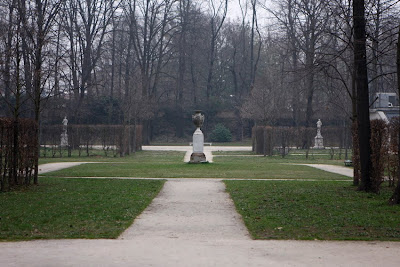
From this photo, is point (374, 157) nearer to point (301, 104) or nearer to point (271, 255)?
point (271, 255)

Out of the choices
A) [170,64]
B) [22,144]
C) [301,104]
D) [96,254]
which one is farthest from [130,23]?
[96,254]

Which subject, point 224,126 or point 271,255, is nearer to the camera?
point 271,255

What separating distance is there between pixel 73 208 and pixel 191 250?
4353 mm

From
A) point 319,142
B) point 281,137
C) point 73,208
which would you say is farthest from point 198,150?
point 319,142

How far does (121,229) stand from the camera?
8.45 meters

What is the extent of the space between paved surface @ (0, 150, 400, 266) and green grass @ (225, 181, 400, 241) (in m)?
0.49

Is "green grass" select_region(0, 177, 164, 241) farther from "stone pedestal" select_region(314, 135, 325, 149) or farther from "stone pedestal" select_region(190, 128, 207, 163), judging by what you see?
"stone pedestal" select_region(314, 135, 325, 149)

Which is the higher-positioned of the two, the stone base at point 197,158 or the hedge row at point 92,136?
the hedge row at point 92,136

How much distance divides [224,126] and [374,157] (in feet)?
150

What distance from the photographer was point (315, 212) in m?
10.4

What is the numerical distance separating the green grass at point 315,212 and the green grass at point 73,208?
2300 millimetres

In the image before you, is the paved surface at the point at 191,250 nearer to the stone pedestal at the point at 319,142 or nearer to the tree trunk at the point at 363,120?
the tree trunk at the point at 363,120

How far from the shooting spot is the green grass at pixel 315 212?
27.3 feet

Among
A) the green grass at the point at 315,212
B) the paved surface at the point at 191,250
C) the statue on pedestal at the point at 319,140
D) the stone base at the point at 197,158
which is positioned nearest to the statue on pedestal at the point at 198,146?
the stone base at the point at 197,158
